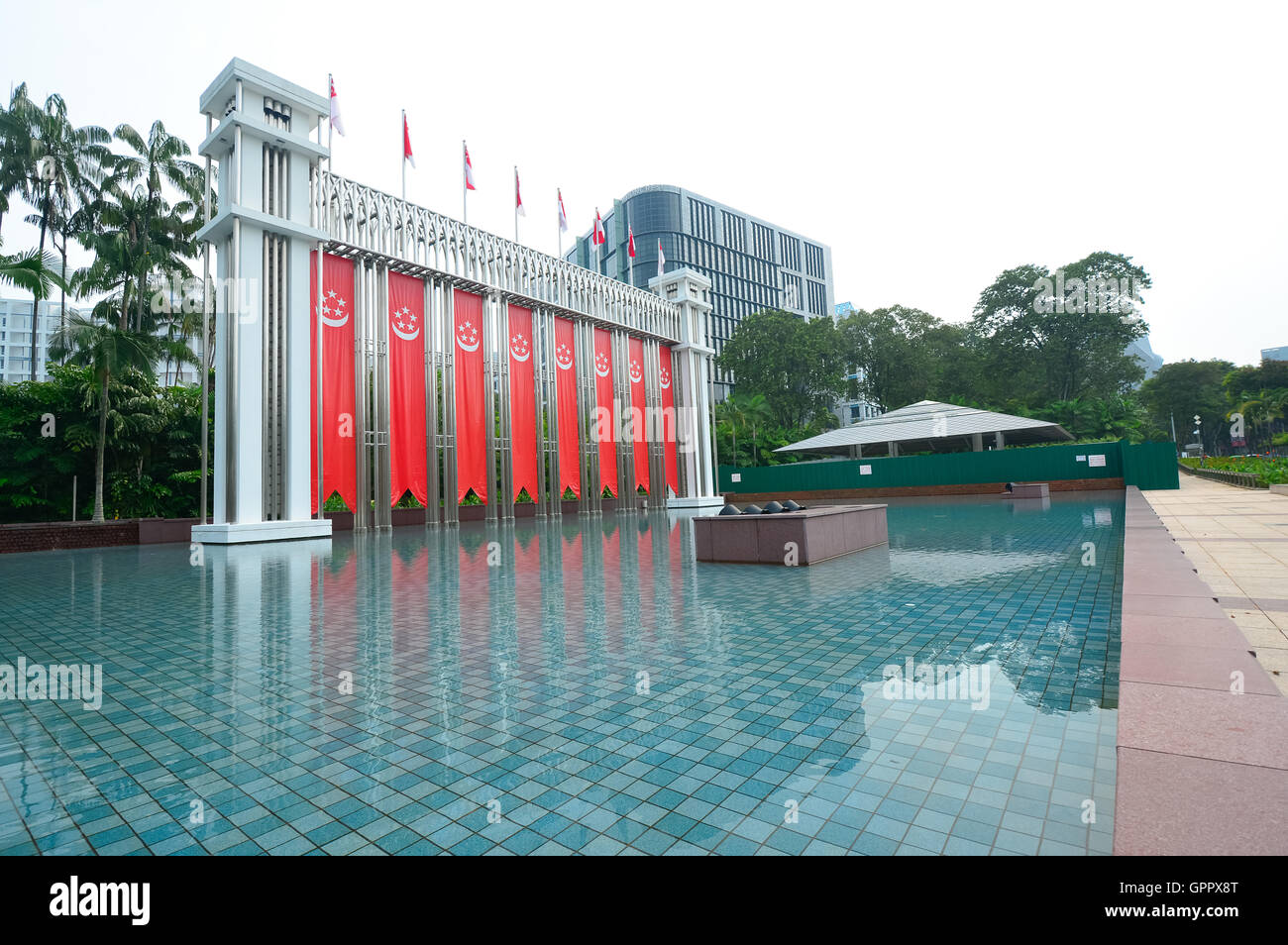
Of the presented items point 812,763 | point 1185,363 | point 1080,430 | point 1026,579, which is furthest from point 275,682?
point 1185,363

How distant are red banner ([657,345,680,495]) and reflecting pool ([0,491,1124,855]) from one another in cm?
2719

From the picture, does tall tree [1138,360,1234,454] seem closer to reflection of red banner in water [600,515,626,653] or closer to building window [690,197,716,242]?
building window [690,197,716,242]

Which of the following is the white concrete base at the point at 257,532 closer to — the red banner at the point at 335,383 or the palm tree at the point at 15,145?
the red banner at the point at 335,383

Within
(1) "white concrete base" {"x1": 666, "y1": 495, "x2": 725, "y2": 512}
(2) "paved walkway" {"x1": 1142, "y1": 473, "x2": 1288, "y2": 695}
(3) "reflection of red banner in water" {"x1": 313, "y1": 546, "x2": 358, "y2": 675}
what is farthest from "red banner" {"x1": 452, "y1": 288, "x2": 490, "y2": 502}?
(2) "paved walkway" {"x1": 1142, "y1": 473, "x2": 1288, "y2": 695}

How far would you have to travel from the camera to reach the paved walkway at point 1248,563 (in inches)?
195

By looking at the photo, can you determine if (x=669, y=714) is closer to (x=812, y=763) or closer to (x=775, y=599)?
(x=812, y=763)

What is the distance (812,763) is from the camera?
3.00 metres

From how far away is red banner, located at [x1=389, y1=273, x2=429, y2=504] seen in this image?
22031mm

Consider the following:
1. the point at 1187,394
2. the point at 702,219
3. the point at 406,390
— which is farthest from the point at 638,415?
the point at 1187,394

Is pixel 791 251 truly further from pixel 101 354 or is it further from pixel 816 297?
pixel 101 354

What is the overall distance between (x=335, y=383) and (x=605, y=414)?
13.8m

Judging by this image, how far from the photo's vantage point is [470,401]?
24.4m

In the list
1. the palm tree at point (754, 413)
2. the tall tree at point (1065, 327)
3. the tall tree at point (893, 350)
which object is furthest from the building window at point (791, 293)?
the palm tree at point (754, 413)

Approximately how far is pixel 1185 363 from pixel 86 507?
97077 millimetres
